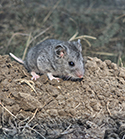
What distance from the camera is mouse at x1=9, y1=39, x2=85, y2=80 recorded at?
3.87 m

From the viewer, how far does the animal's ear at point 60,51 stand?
388 cm

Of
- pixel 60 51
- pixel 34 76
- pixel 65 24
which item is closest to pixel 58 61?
pixel 60 51

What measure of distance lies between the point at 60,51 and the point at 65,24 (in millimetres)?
4098

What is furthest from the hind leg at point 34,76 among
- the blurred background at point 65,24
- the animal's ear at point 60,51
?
the blurred background at point 65,24

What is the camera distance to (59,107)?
3.46 metres

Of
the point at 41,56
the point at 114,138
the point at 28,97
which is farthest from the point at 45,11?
the point at 114,138

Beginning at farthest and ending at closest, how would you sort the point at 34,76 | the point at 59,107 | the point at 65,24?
the point at 65,24 < the point at 34,76 < the point at 59,107

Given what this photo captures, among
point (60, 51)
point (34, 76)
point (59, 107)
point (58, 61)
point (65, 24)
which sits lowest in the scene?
point (59, 107)

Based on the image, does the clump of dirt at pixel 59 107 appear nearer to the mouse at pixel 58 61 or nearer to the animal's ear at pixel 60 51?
the mouse at pixel 58 61

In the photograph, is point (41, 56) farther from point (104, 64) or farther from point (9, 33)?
point (9, 33)

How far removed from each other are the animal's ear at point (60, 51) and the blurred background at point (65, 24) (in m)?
2.34

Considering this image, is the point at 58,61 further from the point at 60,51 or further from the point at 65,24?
the point at 65,24

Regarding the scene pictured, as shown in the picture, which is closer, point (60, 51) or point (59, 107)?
point (59, 107)

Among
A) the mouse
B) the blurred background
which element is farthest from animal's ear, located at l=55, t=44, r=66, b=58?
the blurred background
